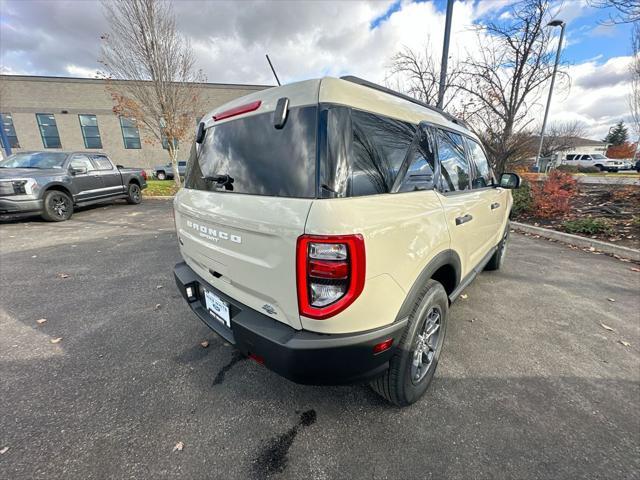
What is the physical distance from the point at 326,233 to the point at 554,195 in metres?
9.30

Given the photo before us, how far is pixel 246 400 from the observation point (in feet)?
6.57

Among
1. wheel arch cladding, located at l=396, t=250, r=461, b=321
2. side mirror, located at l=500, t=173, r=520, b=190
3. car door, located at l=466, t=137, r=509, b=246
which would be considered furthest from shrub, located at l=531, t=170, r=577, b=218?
wheel arch cladding, located at l=396, t=250, r=461, b=321

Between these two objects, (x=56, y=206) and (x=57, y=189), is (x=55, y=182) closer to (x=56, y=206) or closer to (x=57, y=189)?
(x=57, y=189)

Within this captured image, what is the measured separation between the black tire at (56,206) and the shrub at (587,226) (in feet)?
42.4

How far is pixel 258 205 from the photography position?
153 cm

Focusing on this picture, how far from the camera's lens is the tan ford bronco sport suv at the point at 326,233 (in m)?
1.36

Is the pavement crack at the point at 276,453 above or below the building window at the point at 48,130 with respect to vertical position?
below

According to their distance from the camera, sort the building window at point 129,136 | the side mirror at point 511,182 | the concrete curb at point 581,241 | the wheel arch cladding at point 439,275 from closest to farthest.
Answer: the wheel arch cladding at point 439,275 → the side mirror at point 511,182 → the concrete curb at point 581,241 → the building window at point 129,136

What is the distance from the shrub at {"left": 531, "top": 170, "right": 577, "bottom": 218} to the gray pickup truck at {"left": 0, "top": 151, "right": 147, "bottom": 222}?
13265 millimetres

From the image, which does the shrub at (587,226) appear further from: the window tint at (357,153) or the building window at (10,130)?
the building window at (10,130)

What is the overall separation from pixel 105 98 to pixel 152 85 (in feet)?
56.9

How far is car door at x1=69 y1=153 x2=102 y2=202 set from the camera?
7582 mm

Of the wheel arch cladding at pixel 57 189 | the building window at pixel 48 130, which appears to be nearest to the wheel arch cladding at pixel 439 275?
the wheel arch cladding at pixel 57 189

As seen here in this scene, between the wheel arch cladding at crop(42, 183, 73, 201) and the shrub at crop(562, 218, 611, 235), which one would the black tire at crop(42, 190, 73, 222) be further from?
the shrub at crop(562, 218, 611, 235)
